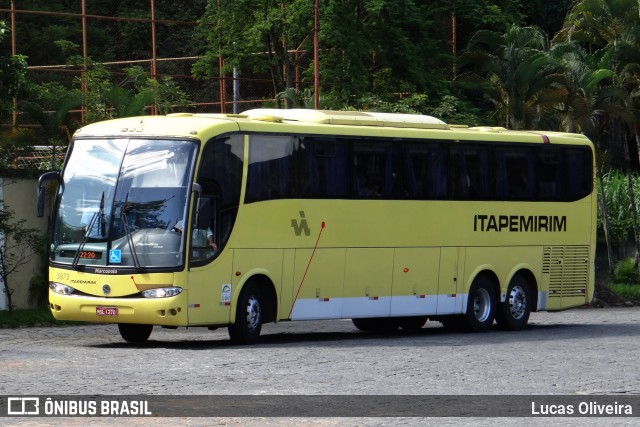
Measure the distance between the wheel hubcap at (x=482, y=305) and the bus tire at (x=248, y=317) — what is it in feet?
17.7

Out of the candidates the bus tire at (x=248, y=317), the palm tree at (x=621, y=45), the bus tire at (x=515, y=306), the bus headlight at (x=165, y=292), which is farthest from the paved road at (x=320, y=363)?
the palm tree at (x=621, y=45)

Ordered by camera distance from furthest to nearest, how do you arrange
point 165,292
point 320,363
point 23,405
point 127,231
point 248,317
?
point 248,317, point 127,231, point 165,292, point 320,363, point 23,405

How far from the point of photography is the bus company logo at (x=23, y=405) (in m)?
12.8

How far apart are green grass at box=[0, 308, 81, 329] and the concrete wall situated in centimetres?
82

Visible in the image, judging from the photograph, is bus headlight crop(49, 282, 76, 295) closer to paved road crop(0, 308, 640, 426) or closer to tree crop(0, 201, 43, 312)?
paved road crop(0, 308, 640, 426)

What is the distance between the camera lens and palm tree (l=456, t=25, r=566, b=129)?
136 ft

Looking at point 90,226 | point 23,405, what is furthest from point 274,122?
point 23,405

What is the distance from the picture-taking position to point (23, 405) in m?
13.3

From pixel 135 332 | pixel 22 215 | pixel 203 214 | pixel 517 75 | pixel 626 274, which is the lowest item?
pixel 626 274

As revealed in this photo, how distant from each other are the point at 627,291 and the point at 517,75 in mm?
6709

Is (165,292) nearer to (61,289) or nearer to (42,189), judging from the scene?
(61,289)

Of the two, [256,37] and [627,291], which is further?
[256,37]

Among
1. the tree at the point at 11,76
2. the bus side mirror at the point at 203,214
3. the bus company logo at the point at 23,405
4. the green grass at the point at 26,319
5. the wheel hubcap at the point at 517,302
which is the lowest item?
the green grass at the point at 26,319

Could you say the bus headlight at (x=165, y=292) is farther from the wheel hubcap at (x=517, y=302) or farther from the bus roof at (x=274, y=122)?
the wheel hubcap at (x=517, y=302)
